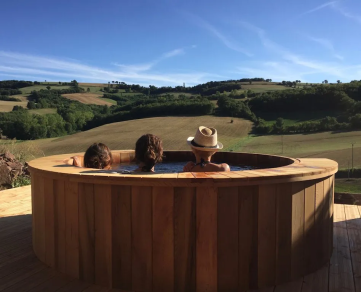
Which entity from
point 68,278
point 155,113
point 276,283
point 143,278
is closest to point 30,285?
point 68,278

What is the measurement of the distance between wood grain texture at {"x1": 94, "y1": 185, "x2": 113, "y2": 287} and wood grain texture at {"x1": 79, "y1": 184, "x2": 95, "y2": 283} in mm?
33

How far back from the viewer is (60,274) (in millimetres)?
2412

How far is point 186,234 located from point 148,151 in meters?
0.79

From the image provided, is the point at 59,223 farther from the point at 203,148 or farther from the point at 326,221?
the point at 326,221

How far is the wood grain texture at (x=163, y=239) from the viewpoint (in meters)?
2.00

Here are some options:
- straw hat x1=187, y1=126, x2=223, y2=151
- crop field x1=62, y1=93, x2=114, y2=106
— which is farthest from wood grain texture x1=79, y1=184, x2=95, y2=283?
crop field x1=62, y1=93, x2=114, y2=106

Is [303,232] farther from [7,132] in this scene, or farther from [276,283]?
[7,132]

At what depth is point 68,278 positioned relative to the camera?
7.67 feet

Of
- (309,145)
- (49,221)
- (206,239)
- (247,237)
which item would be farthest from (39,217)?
(309,145)

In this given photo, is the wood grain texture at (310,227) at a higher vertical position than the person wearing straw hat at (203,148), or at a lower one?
lower

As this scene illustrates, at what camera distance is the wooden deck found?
87.5 inches

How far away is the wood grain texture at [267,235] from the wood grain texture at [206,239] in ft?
1.02

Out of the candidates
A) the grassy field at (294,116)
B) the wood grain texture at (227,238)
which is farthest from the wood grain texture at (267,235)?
the grassy field at (294,116)

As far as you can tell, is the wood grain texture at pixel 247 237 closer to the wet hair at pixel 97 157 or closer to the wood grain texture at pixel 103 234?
the wood grain texture at pixel 103 234
